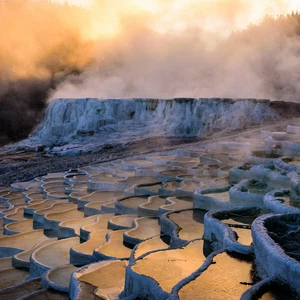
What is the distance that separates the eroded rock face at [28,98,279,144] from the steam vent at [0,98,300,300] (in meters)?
0.05

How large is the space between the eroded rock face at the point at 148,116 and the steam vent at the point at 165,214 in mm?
52

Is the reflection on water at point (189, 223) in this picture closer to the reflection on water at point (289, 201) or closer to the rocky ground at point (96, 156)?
the reflection on water at point (289, 201)

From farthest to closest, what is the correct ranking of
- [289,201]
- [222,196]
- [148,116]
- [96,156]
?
[148,116], [96,156], [222,196], [289,201]

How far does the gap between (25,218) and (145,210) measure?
2.45m

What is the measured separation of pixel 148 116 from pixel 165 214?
1152cm

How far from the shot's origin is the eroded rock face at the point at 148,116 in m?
14.6

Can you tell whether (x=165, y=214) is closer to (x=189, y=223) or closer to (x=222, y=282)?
(x=189, y=223)

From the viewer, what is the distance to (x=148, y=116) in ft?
55.2

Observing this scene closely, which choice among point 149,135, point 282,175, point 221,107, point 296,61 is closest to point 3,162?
point 149,135

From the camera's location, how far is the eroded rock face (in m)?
14.6

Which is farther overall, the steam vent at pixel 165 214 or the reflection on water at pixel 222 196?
the reflection on water at pixel 222 196

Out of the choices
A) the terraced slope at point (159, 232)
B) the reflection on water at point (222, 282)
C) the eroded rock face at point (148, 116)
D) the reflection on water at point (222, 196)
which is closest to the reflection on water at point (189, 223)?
the terraced slope at point (159, 232)

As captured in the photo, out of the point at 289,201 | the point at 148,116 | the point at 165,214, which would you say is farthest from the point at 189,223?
the point at 148,116

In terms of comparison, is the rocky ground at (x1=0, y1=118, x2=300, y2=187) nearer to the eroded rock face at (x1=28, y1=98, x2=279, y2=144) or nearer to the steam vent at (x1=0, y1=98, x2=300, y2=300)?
the steam vent at (x1=0, y1=98, x2=300, y2=300)
